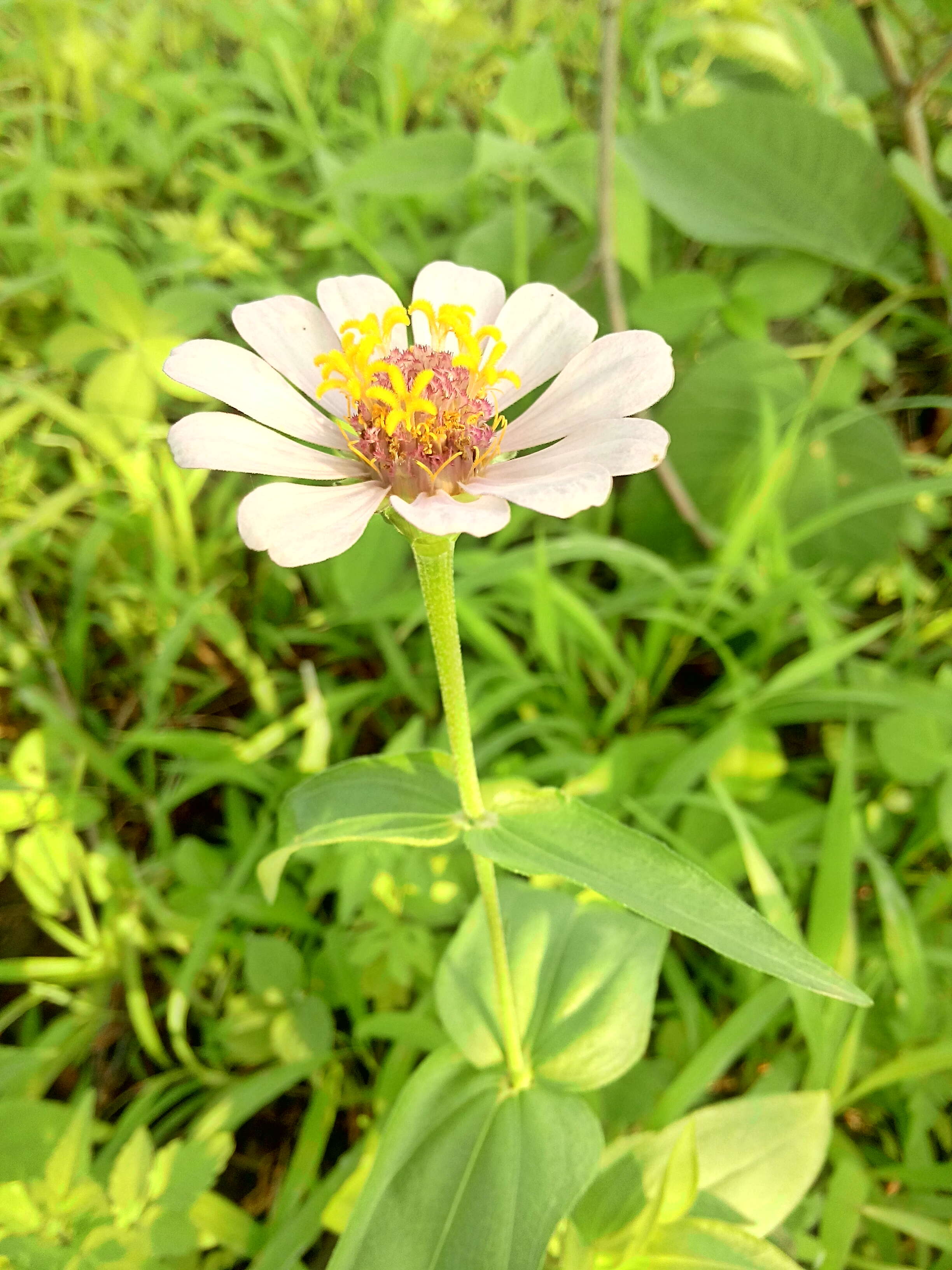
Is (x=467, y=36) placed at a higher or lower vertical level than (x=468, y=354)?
higher

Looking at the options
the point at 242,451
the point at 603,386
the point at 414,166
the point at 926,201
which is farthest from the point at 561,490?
the point at 926,201

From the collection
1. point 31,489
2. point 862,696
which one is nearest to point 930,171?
point 862,696

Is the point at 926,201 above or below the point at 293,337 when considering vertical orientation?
below

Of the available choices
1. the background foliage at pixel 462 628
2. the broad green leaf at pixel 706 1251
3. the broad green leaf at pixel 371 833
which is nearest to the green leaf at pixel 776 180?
the background foliage at pixel 462 628

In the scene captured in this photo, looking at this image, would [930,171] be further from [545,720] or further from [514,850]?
[514,850]

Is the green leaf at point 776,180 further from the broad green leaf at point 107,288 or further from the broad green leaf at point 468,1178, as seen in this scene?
the broad green leaf at point 468,1178

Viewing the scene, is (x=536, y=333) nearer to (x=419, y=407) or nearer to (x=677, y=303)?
(x=419, y=407)
